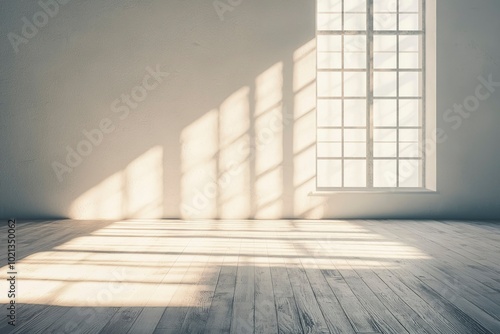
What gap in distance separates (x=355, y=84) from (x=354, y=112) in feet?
1.48

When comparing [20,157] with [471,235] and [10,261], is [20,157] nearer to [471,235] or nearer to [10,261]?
[10,261]

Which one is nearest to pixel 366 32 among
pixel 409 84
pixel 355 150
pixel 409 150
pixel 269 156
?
pixel 409 84

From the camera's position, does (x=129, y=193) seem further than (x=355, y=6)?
No

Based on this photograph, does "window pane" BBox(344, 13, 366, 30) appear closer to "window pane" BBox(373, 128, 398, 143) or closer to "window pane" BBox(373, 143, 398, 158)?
"window pane" BBox(373, 128, 398, 143)

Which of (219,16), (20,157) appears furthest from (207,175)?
(20,157)

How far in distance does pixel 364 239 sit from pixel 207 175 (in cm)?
264

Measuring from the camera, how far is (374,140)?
7121 millimetres

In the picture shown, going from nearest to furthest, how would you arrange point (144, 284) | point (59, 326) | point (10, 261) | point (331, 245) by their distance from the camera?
point (59, 326) → point (144, 284) → point (10, 261) → point (331, 245)

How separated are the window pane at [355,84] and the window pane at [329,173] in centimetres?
112

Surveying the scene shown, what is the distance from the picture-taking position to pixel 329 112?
23.5 ft

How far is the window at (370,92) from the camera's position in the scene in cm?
709

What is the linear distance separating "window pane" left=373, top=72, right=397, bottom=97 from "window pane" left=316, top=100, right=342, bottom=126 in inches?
25.0

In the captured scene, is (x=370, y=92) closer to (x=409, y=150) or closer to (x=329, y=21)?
(x=409, y=150)

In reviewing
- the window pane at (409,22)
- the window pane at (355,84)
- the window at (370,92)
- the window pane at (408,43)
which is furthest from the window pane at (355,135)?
the window pane at (409,22)
